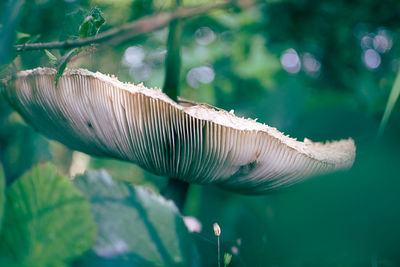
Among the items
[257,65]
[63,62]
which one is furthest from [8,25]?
[257,65]

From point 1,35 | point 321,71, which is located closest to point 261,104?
point 1,35

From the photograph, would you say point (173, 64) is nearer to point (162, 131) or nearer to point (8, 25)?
point (162, 131)

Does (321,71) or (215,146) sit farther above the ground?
(321,71)

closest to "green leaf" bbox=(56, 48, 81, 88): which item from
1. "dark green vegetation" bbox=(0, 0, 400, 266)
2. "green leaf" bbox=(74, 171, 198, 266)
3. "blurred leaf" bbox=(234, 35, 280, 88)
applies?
"dark green vegetation" bbox=(0, 0, 400, 266)

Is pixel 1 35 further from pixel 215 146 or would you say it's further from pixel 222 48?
pixel 222 48

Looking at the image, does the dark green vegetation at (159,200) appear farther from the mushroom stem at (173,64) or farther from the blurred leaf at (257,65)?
the blurred leaf at (257,65)

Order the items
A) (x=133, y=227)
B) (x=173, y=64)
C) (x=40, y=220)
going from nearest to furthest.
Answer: (x=40, y=220) < (x=133, y=227) < (x=173, y=64)

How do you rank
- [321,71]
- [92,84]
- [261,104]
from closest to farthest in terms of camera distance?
[92,84] → [261,104] → [321,71]
